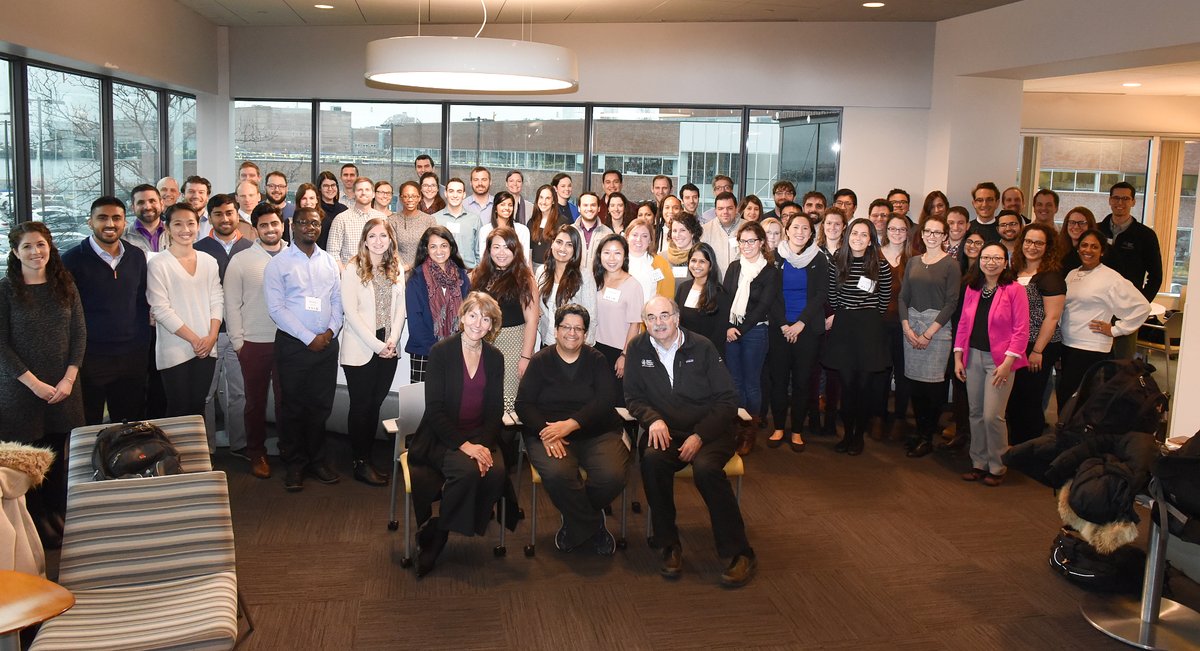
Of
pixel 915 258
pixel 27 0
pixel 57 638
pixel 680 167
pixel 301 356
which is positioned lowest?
pixel 57 638

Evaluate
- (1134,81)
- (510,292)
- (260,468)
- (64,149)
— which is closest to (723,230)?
(510,292)

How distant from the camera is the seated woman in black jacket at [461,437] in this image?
160 inches

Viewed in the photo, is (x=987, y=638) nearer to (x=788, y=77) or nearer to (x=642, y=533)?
(x=642, y=533)

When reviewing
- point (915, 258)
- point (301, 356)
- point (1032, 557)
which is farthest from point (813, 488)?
point (301, 356)

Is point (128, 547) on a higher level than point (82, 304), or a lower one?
lower

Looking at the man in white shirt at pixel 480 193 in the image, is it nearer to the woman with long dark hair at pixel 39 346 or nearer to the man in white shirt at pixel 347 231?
the man in white shirt at pixel 347 231

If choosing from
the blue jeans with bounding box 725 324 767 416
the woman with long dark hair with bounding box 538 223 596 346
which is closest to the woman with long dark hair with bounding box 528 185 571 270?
the woman with long dark hair with bounding box 538 223 596 346

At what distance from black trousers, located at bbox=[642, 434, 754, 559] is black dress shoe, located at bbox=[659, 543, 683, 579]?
30 millimetres

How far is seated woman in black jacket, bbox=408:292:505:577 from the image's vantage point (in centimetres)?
406

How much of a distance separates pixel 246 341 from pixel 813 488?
334 centimetres

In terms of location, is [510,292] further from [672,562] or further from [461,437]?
[672,562]

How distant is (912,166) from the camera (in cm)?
917

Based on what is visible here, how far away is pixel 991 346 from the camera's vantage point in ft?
18.0

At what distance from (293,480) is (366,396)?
0.60 metres
